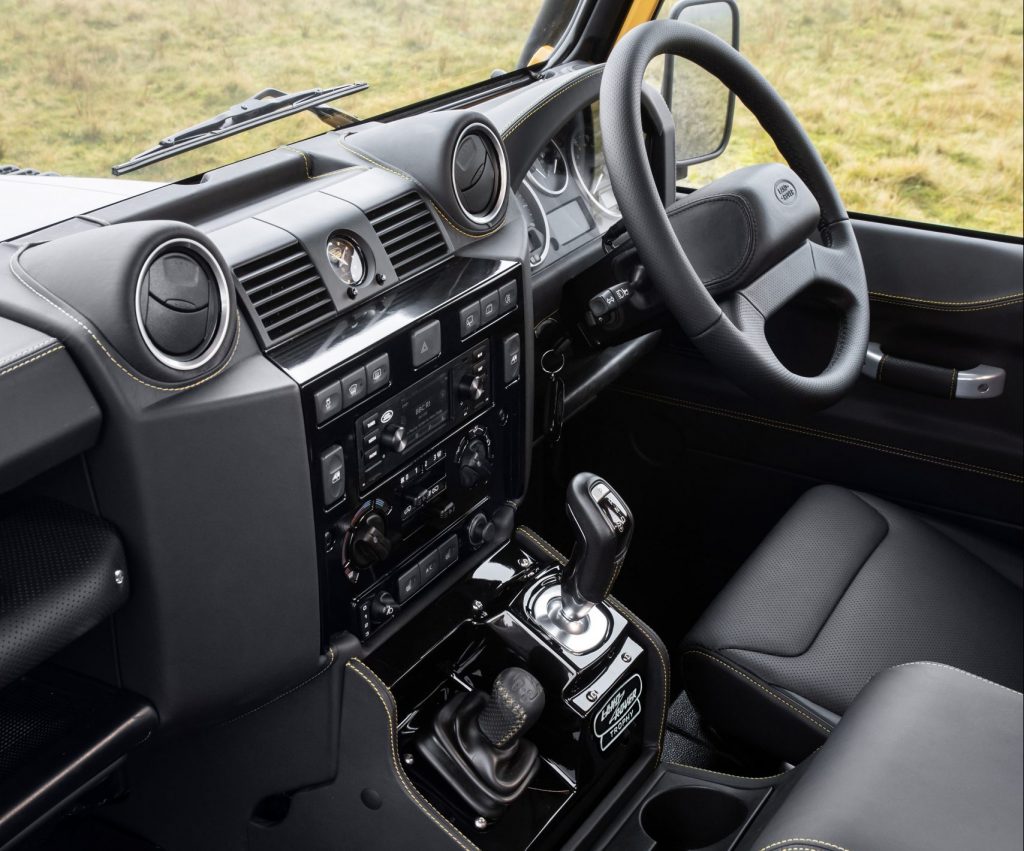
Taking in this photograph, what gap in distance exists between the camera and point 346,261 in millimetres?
1343

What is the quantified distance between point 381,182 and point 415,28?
51cm

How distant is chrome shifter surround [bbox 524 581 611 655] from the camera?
1.52 metres

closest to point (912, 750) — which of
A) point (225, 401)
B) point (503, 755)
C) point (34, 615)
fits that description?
point (503, 755)

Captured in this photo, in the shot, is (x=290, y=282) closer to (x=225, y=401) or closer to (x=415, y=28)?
(x=225, y=401)

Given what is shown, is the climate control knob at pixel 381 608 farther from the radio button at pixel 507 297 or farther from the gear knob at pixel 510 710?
the radio button at pixel 507 297

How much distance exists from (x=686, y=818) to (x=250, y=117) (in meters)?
1.22

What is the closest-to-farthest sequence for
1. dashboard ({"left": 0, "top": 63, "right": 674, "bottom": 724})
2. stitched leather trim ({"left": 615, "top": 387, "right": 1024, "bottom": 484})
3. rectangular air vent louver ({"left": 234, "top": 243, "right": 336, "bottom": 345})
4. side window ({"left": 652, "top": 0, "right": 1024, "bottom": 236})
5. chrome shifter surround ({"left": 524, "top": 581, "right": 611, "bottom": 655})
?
dashboard ({"left": 0, "top": 63, "right": 674, "bottom": 724})
rectangular air vent louver ({"left": 234, "top": 243, "right": 336, "bottom": 345})
chrome shifter surround ({"left": 524, "top": 581, "right": 611, "bottom": 655})
stitched leather trim ({"left": 615, "top": 387, "right": 1024, "bottom": 484})
side window ({"left": 652, "top": 0, "right": 1024, "bottom": 236})

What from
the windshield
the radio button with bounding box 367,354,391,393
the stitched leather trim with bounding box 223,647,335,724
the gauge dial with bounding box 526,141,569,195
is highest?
the windshield

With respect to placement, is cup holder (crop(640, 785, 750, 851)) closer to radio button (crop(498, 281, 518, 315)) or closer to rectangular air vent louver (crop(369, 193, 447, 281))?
radio button (crop(498, 281, 518, 315))

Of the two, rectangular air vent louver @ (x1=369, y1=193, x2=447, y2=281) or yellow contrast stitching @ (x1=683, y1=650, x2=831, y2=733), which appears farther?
yellow contrast stitching @ (x1=683, y1=650, x2=831, y2=733)

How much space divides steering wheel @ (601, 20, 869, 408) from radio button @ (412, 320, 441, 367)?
0.30 m

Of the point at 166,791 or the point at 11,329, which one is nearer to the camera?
the point at 11,329

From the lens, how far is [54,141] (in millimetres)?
1319

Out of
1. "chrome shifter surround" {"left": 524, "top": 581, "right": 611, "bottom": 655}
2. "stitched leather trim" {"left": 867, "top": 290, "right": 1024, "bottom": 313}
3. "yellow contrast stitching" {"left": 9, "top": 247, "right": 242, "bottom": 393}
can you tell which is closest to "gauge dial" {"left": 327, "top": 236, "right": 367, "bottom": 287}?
"yellow contrast stitching" {"left": 9, "top": 247, "right": 242, "bottom": 393}
